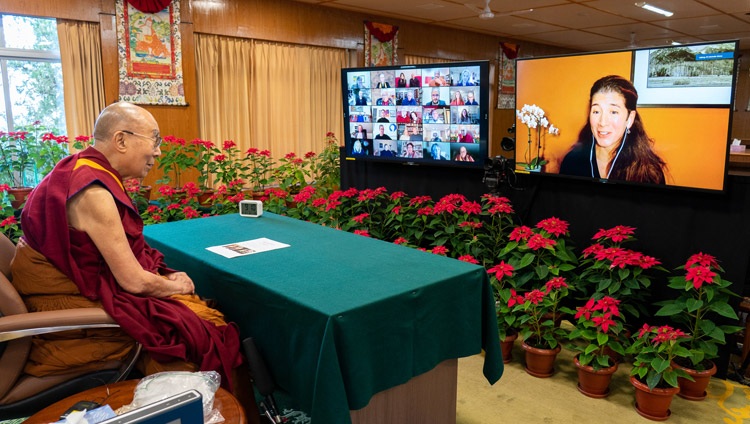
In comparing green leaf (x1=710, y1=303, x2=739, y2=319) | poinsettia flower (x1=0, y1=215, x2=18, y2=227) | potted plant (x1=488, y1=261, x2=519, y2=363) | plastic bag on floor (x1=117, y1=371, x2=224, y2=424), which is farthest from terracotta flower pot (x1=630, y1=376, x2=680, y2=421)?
poinsettia flower (x1=0, y1=215, x2=18, y2=227)

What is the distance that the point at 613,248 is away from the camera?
2.79 metres

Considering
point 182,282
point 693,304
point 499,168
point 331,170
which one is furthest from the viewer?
point 331,170

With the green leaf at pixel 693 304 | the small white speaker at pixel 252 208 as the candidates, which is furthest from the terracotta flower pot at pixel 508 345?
the small white speaker at pixel 252 208

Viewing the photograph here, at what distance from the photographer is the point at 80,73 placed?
4949 millimetres

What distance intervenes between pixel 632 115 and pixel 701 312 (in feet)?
3.44

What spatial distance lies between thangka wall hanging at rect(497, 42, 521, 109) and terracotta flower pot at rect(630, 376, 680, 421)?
25.7ft

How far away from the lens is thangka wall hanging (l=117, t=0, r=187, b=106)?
5.00m

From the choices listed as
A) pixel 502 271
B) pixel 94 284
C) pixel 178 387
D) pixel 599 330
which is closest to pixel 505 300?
pixel 502 271

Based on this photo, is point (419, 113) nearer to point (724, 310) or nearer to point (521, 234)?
Answer: point (521, 234)

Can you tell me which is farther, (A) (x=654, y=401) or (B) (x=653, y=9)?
(B) (x=653, y=9)

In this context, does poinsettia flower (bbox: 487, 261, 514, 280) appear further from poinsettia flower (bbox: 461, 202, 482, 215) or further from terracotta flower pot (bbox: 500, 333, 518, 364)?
poinsettia flower (bbox: 461, 202, 482, 215)

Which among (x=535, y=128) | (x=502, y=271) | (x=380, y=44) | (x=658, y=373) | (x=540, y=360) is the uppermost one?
(x=380, y=44)

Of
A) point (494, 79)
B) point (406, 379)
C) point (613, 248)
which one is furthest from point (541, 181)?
point (494, 79)

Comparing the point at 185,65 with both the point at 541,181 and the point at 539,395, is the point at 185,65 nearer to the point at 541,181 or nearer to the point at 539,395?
the point at 541,181
